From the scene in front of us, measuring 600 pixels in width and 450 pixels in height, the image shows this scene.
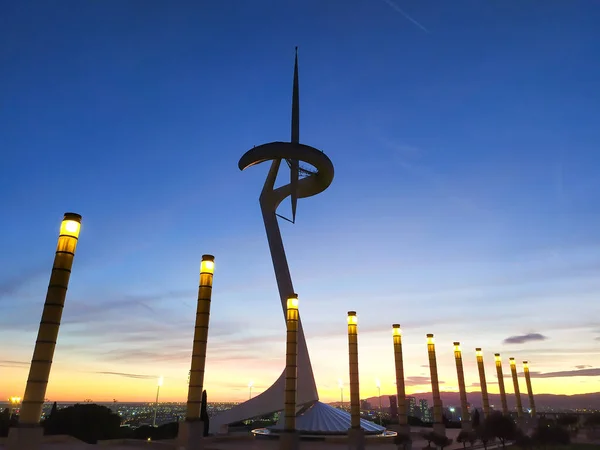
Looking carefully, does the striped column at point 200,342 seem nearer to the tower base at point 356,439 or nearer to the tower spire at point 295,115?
the tower base at point 356,439

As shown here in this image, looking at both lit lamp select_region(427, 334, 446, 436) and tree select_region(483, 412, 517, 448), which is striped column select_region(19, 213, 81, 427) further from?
lit lamp select_region(427, 334, 446, 436)

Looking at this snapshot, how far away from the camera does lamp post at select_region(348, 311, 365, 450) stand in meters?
25.4

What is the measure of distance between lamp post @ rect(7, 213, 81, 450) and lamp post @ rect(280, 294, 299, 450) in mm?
12052

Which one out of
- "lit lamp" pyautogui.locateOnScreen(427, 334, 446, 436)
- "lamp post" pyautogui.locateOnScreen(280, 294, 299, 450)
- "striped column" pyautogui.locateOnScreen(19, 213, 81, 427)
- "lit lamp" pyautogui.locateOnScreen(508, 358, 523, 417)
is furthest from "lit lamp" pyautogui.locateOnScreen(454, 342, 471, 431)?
"striped column" pyautogui.locateOnScreen(19, 213, 81, 427)

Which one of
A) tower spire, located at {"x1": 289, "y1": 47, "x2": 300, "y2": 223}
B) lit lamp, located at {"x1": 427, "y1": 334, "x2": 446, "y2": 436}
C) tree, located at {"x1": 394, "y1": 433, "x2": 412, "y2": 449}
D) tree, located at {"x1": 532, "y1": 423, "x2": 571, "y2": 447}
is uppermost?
tower spire, located at {"x1": 289, "y1": 47, "x2": 300, "y2": 223}

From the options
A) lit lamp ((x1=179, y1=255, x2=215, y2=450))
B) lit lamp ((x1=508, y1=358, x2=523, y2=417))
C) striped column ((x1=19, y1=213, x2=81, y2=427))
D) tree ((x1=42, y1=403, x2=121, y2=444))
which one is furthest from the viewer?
lit lamp ((x1=508, y1=358, x2=523, y2=417))

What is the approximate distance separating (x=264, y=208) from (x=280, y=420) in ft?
52.6

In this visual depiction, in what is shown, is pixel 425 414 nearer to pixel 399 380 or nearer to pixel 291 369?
pixel 399 380

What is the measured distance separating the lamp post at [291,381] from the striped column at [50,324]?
1211 cm

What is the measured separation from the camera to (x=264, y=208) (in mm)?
35625

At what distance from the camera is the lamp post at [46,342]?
42.7 feet

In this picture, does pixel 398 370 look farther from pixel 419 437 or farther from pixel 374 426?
pixel 419 437

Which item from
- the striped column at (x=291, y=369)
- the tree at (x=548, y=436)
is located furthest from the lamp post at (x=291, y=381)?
the tree at (x=548, y=436)

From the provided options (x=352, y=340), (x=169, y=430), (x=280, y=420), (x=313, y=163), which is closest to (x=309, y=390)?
(x=280, y=420)
